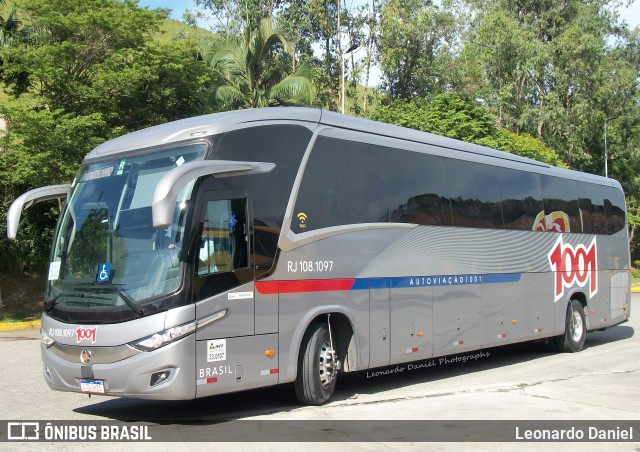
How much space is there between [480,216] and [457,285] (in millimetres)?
1449

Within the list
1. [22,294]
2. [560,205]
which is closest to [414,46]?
[22,294]

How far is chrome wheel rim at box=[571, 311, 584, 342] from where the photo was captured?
1583cm

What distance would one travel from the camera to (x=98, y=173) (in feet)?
28.2

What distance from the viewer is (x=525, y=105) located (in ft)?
150

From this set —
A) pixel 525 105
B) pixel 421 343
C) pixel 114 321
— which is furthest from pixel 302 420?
pixel 525 105

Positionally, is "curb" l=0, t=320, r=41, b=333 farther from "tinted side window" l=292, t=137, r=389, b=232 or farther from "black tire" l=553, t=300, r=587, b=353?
"black tire" l=553, t=300, r=587, b=353

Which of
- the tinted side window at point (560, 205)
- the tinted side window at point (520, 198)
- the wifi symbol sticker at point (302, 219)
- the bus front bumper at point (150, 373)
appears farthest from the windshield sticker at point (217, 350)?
the tinted side window at point (560, 205)

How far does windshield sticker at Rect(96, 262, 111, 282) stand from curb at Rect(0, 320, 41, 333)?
524 inches

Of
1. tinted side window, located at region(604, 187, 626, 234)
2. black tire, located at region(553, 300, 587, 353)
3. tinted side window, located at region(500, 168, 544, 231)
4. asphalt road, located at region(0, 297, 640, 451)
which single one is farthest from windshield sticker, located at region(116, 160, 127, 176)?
tinted side window, located at region(604, 187, 626, 234)

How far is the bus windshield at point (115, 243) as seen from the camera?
7586 mm

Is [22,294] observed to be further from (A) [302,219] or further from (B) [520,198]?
(A) [302,219]

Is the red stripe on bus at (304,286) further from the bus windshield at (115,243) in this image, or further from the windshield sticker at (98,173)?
the windshield sticker at (98,173)

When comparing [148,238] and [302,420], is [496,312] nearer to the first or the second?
[302,420]

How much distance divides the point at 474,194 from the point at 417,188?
1.81 m
